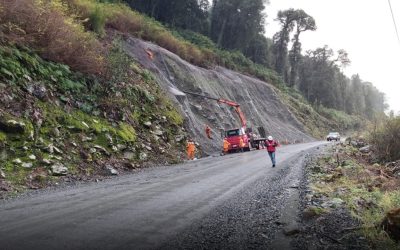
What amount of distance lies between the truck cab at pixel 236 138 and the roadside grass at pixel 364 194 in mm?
15348

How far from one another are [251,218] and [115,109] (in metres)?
13.9

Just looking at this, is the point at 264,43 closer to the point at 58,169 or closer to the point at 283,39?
the point at 283,39

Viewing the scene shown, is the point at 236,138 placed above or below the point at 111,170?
above

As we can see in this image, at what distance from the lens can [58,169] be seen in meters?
14.0

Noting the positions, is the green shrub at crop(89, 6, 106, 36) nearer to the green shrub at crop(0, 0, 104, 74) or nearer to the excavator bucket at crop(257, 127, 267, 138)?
the green shrub at crop(0, 0, 104, 74)

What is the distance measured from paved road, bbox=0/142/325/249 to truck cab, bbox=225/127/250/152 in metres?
17.1

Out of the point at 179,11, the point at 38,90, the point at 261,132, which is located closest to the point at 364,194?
the point at 38,90

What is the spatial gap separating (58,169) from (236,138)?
1917cm

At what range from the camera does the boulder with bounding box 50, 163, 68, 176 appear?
45.4 ft

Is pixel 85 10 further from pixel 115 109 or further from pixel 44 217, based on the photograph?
pixel 44 217

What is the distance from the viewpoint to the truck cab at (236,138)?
3134 cm

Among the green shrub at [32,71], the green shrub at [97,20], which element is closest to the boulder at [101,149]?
the green shrub at [32,71]

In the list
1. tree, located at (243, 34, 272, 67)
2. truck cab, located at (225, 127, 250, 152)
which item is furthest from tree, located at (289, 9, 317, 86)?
truck cab, located at (225, 127, 250, 152)

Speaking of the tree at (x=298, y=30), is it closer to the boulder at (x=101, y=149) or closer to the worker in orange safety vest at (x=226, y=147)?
the worker in orange safety vest at (x=226, y=147)
